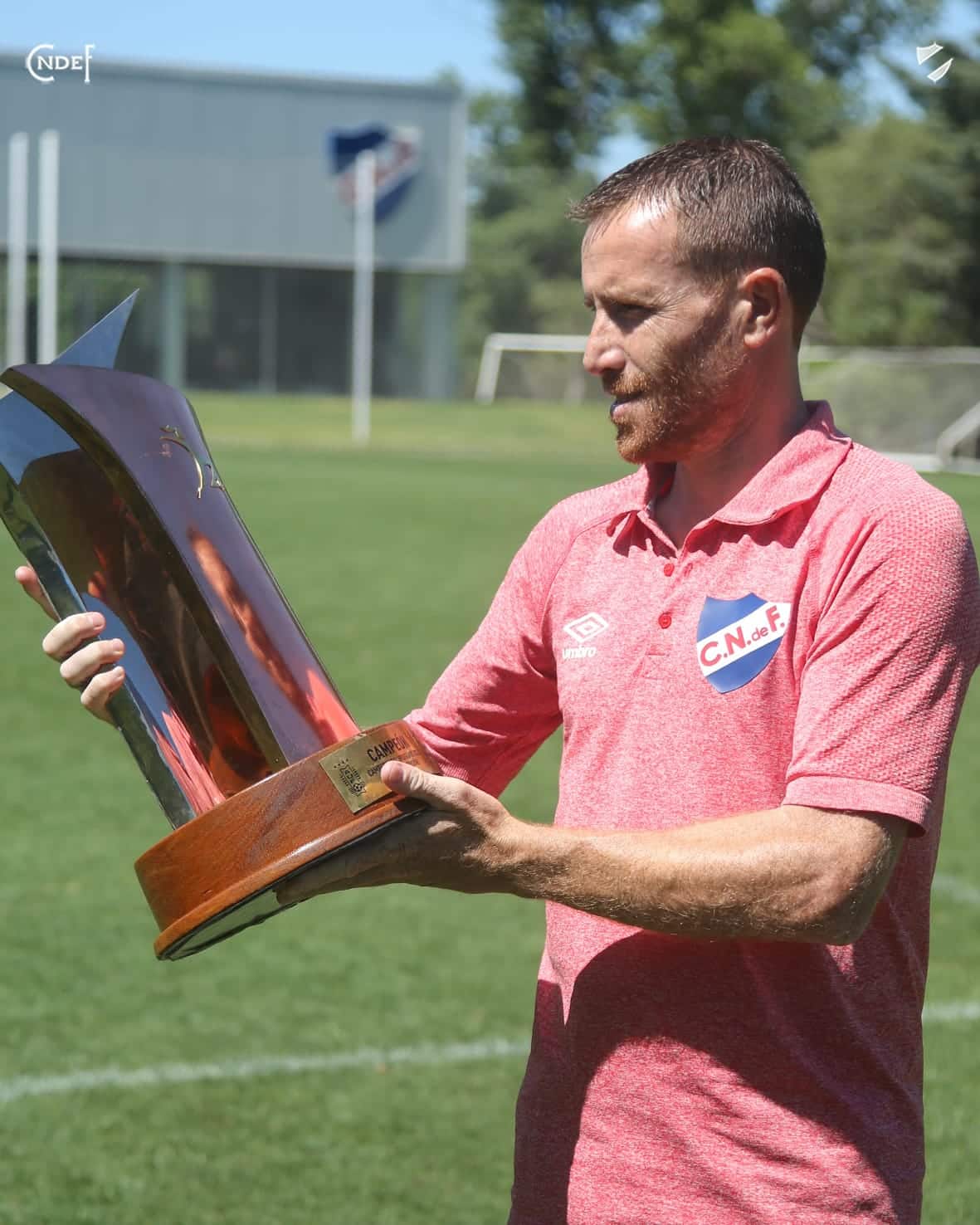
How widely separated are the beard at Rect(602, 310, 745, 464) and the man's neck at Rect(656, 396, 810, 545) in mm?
37

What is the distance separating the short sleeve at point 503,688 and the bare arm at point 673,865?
47 cm

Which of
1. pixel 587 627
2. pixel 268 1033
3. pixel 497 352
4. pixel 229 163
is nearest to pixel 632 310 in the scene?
pixel 587 627

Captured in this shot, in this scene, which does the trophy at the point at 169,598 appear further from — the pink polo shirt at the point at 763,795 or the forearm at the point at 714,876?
the pink polo shirt at the point at 763,795

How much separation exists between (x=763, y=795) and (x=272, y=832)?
1.77 ft

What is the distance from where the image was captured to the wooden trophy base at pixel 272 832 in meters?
1.71

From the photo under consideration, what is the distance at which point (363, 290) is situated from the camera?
4097 centimetres

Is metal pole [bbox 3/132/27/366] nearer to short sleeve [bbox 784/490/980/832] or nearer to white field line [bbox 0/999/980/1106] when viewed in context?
white field line [bbox 0/999/980/1106]

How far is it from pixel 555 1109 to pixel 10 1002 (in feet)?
11.7

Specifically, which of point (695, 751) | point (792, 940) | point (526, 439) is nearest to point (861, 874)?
point (792, 940)

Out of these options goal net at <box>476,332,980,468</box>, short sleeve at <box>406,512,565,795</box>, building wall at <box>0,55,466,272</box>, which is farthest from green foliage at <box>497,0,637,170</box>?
short sleeve at <box>406,512,565,795</box>

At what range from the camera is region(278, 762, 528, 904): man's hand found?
5.72 feet

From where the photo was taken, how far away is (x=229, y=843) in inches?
69.2

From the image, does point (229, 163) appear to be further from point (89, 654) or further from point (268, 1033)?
point (89, 654)

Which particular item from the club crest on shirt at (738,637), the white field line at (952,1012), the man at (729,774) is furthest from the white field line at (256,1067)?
the club crest on shirt at (738,637)
